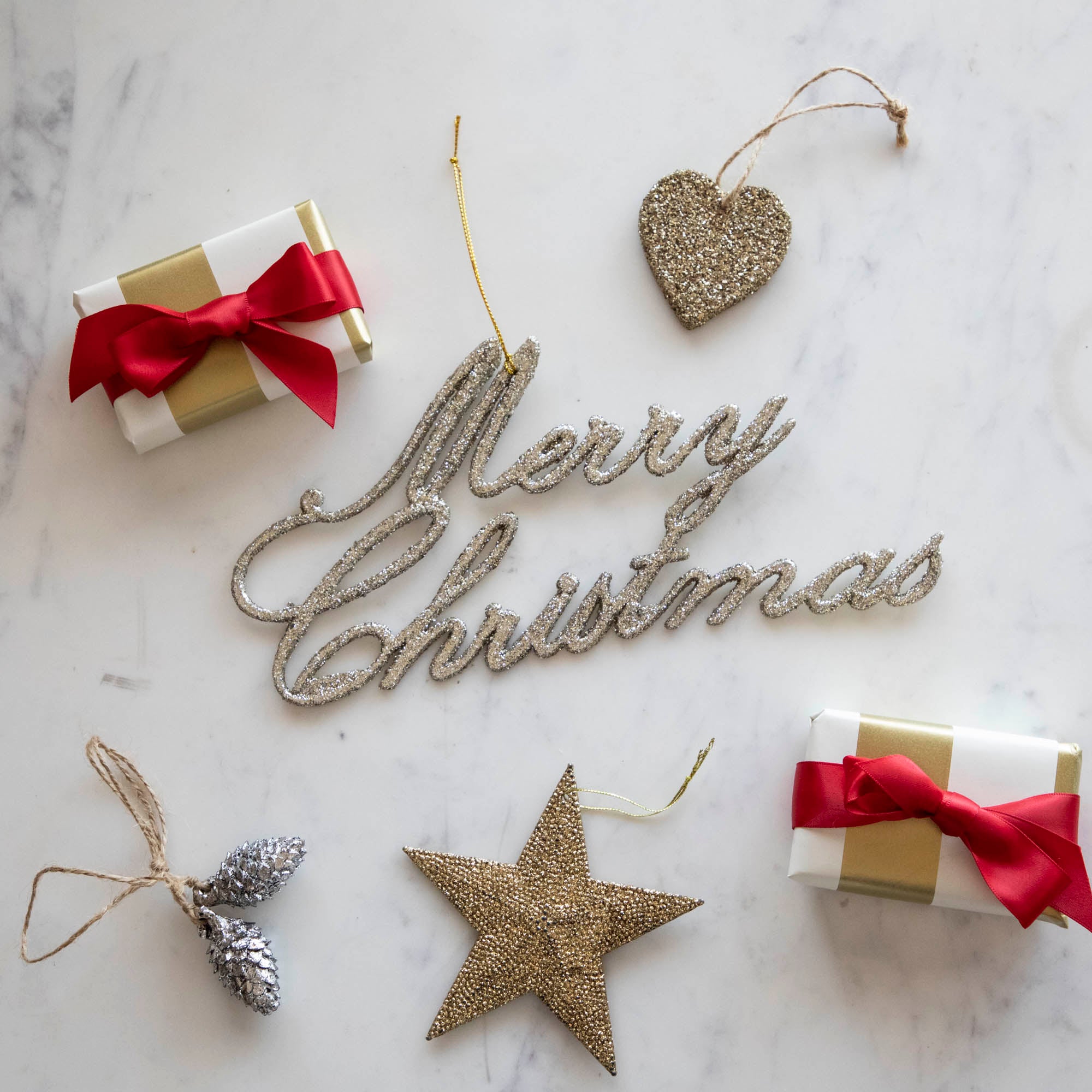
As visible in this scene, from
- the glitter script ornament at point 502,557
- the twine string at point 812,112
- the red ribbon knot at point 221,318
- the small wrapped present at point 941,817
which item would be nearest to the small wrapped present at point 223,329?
the red ribbon knot at point 221,318

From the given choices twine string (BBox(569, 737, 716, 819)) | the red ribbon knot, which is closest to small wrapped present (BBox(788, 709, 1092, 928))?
twine string (BBox(569, 737, 716, 819))

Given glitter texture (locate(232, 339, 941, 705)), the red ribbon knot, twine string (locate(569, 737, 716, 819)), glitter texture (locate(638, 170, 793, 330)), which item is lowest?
twine string (locate(569, 737, 716, 819))

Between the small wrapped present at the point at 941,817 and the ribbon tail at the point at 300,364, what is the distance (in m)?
0.72

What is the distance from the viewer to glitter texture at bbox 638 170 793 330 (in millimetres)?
1229

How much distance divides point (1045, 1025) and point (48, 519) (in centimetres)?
147

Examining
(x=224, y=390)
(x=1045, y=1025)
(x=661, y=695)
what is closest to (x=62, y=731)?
(x=224, y=390)

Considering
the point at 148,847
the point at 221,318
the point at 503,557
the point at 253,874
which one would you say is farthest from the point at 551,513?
the point at 148,847

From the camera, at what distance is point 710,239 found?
1231mm

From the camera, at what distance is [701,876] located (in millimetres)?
1232

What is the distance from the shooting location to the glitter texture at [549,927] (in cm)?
118

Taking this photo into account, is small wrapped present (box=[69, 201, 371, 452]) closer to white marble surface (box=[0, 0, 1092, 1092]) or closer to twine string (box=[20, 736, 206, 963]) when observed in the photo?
white marble surface (box=[0, 0, 1092, 1092])

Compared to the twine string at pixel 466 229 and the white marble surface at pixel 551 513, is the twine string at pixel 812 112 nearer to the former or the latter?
the white marble surface at pixel 551 513

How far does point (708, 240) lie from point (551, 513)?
1.35 ft

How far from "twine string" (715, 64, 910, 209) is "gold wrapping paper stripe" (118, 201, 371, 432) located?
52 centimetres
